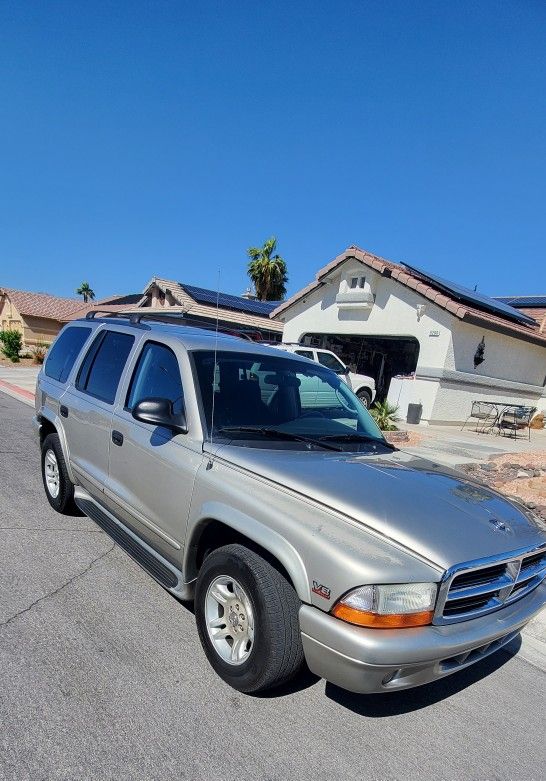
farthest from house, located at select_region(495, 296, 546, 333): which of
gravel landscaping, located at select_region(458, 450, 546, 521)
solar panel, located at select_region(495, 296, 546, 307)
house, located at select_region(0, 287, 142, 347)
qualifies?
house, located at select_region(0, 287, 142, 347)

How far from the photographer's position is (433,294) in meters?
13.9

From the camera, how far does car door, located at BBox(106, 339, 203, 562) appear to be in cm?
A: 274

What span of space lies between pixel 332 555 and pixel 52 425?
3.62 meters

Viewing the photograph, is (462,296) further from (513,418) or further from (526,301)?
(526,301)

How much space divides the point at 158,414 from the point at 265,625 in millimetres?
1249

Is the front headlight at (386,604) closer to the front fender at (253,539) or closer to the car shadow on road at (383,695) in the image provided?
the front fender at (253,539)

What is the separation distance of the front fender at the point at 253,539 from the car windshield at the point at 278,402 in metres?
0.50

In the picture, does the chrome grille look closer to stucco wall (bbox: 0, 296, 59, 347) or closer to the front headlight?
the front headlight

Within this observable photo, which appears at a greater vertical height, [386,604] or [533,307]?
[533,307]

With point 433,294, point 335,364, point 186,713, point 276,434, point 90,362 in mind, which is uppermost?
point 433,294

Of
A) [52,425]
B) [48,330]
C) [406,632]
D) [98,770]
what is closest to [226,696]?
[98,770]

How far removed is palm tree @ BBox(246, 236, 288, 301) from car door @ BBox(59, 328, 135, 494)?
1355 inches

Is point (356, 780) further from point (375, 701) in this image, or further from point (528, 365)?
point (528, 365)

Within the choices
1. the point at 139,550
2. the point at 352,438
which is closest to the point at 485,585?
the point at 352,438
